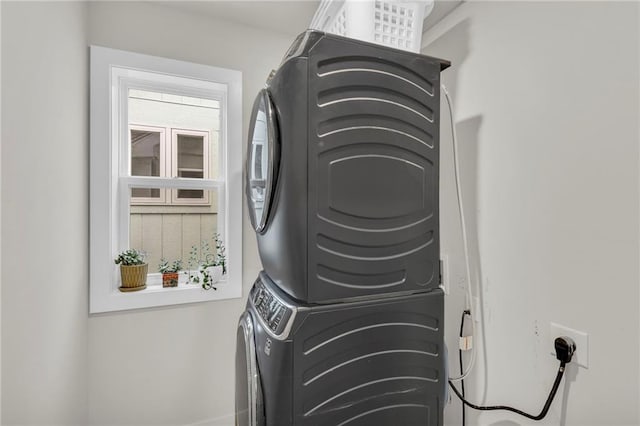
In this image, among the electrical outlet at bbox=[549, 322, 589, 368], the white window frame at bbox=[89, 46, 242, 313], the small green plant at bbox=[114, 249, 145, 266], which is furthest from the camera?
the small green plant at bbox=[114, 249, 145, 266]

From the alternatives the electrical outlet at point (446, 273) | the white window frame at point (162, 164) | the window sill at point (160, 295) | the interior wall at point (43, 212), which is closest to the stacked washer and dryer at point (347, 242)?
the interior wall at point (43, 212)

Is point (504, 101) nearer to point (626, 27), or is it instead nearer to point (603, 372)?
point (626, 27)

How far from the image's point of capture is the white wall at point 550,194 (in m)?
1.01

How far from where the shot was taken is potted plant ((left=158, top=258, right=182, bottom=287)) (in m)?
1.89

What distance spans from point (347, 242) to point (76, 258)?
1.30 meters

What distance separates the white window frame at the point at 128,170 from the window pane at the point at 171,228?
2.7 inches

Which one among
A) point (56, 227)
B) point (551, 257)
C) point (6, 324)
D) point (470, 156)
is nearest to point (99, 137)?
point (56, 227)

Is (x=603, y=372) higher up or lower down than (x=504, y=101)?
lower down

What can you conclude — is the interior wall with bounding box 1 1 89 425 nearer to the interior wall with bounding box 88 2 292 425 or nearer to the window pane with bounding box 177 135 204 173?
the interior wall with bounding box 88 2 292 425

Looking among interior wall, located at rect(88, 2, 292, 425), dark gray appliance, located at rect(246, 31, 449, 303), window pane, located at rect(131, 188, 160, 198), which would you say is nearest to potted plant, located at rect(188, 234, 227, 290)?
interior wall, located at rect(88, 2, 292, 425)

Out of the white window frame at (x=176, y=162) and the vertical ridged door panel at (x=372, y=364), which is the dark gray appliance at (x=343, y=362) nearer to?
→ the vertical ridged door panel at (x=372, y=364)

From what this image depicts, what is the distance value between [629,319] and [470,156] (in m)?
0.87

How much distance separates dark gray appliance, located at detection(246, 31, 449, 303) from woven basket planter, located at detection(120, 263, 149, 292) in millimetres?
1086

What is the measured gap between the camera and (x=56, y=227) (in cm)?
119
